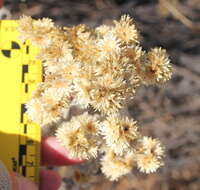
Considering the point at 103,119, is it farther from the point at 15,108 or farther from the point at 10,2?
the point at 10,2

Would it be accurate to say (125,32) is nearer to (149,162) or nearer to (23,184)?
(149,162)

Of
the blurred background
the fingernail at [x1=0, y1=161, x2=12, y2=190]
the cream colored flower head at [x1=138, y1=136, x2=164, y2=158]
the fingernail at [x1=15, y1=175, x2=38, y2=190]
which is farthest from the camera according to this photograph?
the blurred background

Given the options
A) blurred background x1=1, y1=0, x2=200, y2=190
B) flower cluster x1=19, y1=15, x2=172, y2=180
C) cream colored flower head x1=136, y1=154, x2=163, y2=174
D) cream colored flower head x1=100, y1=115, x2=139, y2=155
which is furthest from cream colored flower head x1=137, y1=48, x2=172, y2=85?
blurred background x1=1, y1=0, x2=200, y2=190

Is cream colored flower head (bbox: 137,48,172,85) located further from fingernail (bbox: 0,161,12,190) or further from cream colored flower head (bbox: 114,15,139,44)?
fingernail (bbox: 0,161,12,190)

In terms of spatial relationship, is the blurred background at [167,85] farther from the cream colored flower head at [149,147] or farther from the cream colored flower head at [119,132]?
the cream colored flower head at [119,132]

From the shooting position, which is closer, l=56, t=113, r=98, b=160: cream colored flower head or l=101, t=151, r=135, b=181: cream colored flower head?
l=56, t=113, r=98, b=160: cream colored flower head

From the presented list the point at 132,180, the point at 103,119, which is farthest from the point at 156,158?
the point at 132,180
